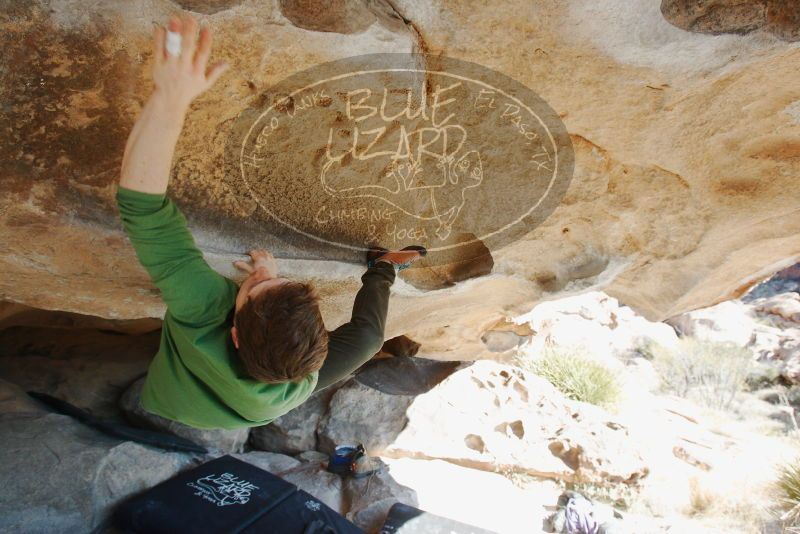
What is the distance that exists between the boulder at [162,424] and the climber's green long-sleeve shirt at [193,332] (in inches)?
72.2

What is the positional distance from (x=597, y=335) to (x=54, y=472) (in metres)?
8.15

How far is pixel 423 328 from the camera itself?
11.1 feet

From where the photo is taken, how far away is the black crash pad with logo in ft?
7.39

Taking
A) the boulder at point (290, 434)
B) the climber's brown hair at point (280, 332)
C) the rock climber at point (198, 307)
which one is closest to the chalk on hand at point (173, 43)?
the rock climber at point (198, 307)

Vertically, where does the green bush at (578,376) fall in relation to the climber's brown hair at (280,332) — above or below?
below

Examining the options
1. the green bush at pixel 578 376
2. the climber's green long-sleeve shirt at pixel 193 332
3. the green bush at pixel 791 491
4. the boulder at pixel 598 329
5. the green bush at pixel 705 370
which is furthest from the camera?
the boulder at pixel 598 329

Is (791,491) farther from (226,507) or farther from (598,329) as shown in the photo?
(598,329)

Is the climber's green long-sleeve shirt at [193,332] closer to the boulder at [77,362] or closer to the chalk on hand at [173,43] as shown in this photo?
the chalk on hand at [173,43]

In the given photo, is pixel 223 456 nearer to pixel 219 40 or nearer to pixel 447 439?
pixel 447 439

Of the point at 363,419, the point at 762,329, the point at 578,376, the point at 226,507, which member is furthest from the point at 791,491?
the point at 762,329

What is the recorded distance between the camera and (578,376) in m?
6.12

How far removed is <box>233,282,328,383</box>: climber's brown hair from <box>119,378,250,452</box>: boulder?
2200 mm

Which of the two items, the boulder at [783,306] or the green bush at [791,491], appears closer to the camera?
the green bush at [791,491]

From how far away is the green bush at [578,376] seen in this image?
5930mm
